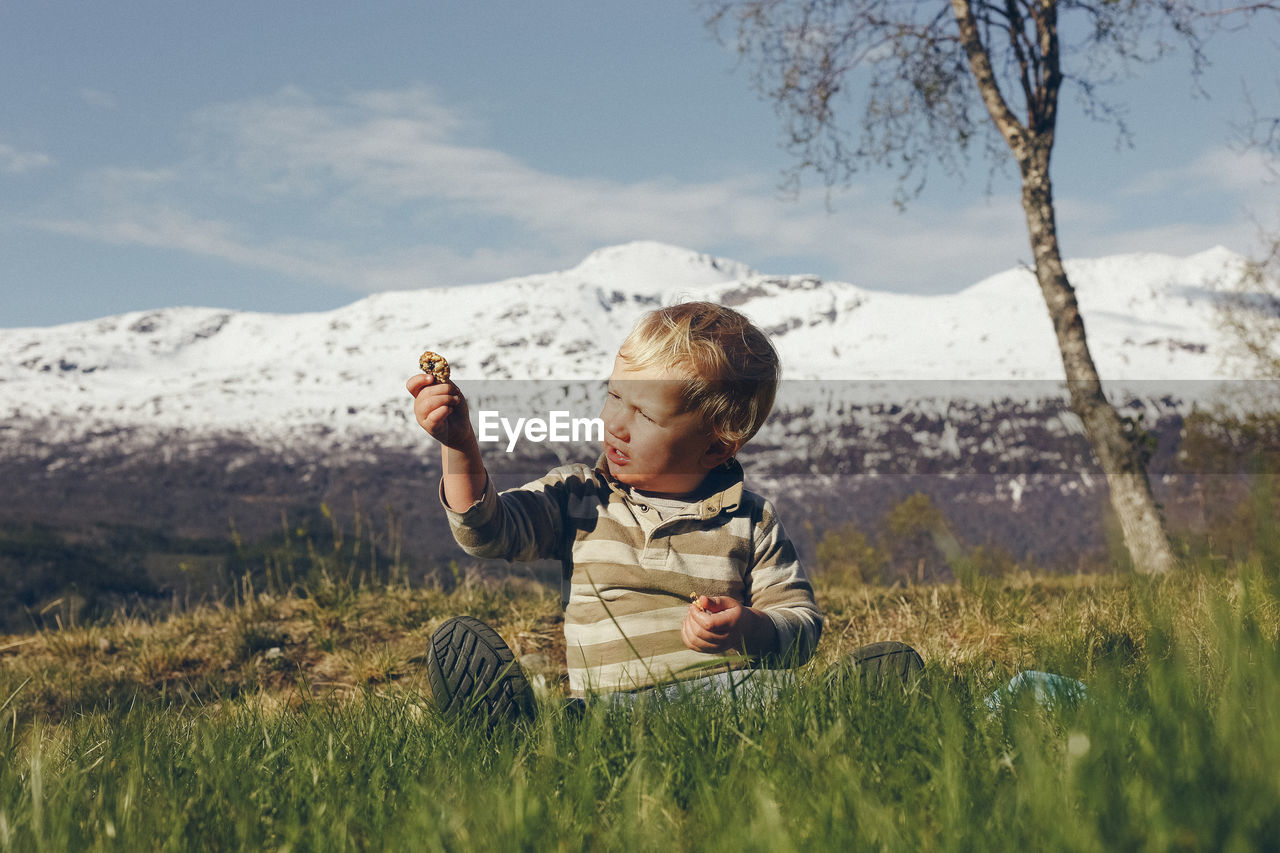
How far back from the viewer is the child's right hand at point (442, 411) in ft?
7.50

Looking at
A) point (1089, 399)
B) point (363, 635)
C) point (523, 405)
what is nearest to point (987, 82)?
point (1089, 399)

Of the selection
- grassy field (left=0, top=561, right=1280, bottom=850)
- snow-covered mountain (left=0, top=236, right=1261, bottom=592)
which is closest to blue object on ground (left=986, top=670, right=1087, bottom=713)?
grassy field (left=0, top=561, right=1280, bottom=850)

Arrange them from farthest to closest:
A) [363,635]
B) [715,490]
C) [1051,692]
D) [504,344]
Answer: [504,344] → [363,635] → [715,490] → [1051,692]

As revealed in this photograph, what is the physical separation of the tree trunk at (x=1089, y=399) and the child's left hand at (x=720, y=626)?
6.73 m

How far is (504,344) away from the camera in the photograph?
6825 centimetres

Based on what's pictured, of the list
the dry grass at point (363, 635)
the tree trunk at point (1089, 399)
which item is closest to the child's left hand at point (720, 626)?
the dry grass at point (363, 635)

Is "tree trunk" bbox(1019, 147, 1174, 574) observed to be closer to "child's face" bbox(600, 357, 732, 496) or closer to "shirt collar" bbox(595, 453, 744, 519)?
"shirt collar" bbox(595, 453, 744, 519)

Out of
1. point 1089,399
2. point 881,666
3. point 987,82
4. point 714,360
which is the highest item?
point 987,82

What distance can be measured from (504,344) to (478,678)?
220 feet

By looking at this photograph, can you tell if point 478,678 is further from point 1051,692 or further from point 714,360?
point 1051,692

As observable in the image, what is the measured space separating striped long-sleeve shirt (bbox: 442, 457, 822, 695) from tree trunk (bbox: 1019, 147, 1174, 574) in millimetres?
6329

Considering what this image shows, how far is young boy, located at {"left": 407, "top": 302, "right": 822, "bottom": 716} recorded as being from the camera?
249 centimetres

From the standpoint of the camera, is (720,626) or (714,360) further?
(714,360)

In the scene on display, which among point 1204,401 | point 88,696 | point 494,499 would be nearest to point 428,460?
point 1204,401
